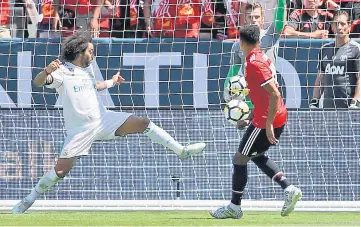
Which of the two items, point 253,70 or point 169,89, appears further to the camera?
point 169,89

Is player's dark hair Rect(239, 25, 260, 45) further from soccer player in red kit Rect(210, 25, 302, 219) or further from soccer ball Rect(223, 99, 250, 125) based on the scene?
soccer ball Rect(223, 99, 250, 125)

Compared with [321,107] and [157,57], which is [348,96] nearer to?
[321,107]

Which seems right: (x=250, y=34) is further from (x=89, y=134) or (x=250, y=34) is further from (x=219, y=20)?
(x=219, y=20)

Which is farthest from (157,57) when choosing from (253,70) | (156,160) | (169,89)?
(253,70)

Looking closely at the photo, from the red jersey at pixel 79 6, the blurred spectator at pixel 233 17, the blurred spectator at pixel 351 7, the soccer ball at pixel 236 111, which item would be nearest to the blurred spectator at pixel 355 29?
the blurred spectator at pixel 351 7

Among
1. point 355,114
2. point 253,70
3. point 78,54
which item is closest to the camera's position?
point 253,70

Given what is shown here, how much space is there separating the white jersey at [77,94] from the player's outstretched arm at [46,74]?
0.50ft

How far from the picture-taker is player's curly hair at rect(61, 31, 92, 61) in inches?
461

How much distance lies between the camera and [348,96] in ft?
45.7

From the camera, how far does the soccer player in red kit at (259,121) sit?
10.8m

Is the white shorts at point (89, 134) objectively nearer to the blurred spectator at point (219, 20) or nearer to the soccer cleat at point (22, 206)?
the soccer cleat at point (22, 206)

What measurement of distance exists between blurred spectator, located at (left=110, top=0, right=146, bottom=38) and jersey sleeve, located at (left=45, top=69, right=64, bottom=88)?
302cm

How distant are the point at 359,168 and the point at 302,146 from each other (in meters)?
0.79

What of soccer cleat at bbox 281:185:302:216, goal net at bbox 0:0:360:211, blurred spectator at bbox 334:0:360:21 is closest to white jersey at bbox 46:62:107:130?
goal net at bbox 0:0:360:211
